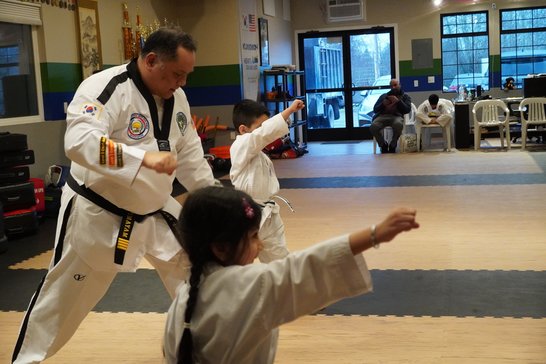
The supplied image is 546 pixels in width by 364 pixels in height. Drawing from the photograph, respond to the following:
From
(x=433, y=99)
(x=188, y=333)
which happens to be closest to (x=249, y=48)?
(x=433, y=99)

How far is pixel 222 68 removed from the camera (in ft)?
38.7

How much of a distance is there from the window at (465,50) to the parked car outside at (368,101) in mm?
1334

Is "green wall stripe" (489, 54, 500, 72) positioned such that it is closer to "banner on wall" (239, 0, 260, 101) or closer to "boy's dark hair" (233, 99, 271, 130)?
"banner on wall" (239, 0, 260, 101)

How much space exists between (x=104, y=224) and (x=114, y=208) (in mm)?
74

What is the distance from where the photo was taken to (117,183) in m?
2.55

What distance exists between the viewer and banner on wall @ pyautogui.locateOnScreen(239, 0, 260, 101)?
11836mm

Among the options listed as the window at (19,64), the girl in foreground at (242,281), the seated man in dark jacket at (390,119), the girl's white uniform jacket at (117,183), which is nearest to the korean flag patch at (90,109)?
the girl's white uniform jacket at (117,183)

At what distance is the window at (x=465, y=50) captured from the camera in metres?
14.4

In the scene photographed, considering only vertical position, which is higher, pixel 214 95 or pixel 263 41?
pixel 263 41

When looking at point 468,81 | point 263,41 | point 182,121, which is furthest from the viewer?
point 468,81

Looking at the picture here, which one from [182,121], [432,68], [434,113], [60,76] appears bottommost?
[434,113]

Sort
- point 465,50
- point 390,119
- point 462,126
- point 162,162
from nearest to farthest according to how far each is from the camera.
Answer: point 162,162, point 390,119, point 462,126, point 465,50

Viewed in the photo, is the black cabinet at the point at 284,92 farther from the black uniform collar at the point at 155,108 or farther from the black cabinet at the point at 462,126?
the black uniform collar at the point at 155,108

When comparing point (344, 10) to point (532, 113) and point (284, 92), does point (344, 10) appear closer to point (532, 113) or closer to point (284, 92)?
point (284, 92)
